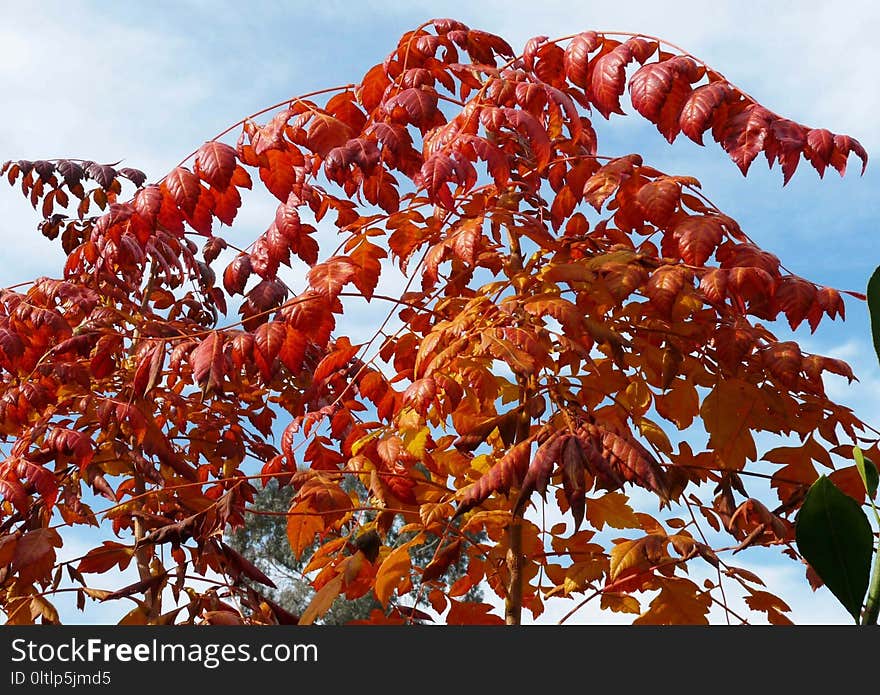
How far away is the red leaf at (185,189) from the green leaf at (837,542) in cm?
199

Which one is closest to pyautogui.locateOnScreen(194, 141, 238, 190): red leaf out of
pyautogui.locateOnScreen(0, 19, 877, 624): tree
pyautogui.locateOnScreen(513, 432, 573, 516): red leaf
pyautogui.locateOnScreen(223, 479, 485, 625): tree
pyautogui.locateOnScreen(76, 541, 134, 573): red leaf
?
pyautogui.locateOnScreen(0, 19, 877, 624): tree

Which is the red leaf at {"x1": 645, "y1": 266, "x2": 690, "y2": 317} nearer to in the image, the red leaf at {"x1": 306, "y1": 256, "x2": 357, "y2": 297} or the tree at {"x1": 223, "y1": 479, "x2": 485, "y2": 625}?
the red leaf at {"x1": 306, "y1": 256, "x2": 357, "y2": 297}

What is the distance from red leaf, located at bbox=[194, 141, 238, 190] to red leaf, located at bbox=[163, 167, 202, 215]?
1.2 inches

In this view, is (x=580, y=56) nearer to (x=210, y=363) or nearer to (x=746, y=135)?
(x=746, y=135)

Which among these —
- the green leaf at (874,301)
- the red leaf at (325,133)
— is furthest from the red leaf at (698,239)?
the green leaf at (874,301)

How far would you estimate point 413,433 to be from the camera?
8.23ft

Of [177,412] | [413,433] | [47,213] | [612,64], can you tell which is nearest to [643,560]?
[413,433]

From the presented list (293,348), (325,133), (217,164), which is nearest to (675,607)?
(293,348)

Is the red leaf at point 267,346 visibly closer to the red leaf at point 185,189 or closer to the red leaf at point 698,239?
the red leaf at point 185,189

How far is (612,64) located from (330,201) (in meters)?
0.98

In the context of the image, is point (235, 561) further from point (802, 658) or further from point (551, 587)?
point (802, 658)

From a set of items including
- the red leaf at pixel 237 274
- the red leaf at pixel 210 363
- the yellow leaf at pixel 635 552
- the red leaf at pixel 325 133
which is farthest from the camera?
the red leaf at pixel 237 274

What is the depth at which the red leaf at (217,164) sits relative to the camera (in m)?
2.60

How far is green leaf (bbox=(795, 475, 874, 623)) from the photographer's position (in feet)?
3.36
